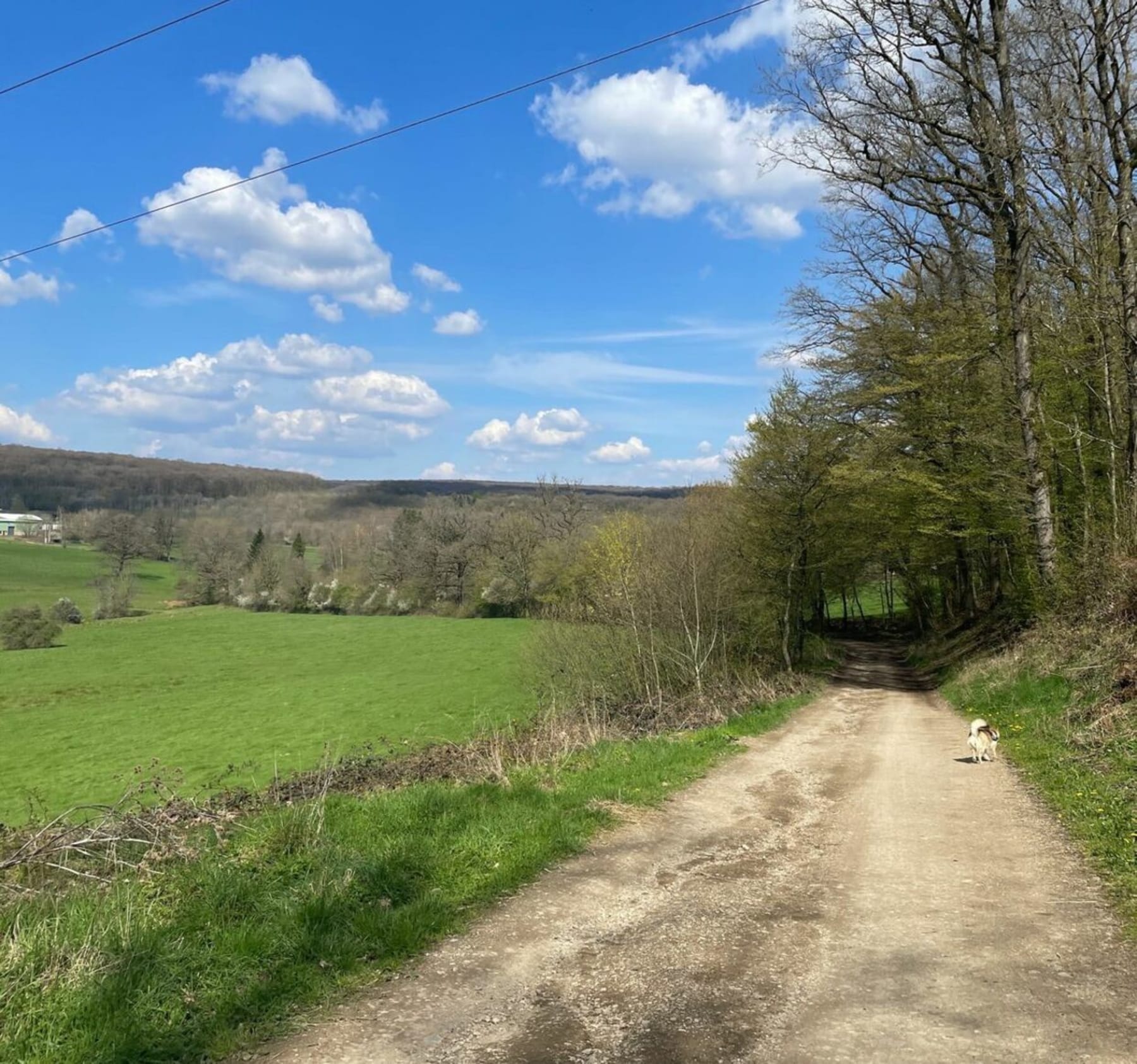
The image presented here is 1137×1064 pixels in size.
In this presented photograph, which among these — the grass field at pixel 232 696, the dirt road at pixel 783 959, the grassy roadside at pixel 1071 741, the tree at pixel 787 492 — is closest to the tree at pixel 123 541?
the grass field at pixel 232 696

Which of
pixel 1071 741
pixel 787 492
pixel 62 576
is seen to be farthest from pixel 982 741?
pixel 62 576

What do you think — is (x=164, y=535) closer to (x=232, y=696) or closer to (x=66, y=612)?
(x=66, y=612)

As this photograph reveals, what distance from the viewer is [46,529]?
148 meters

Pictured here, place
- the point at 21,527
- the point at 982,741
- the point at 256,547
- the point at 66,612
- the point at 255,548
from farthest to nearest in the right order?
the point at 21,527 → the point at 256,547 → the point at 255,548 → the point at 66,612 → the point at 982,741

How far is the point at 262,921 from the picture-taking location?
5.20 meters

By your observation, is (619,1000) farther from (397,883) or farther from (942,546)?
(942,546)

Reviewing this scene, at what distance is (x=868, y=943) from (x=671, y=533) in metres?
21.0

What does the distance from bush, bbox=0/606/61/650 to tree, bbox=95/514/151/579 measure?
41725 millimetres

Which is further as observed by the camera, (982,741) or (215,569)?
(215,569)

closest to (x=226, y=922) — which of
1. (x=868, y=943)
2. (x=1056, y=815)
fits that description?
(x=868, y=943)

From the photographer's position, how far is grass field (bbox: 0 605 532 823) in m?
29.7

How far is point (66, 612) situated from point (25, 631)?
15.9 metres

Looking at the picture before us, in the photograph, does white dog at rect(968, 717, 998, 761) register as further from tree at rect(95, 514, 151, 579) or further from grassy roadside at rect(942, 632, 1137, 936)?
tree at rect(95, 514, 151, 579)

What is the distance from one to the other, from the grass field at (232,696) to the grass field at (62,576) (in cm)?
1709
